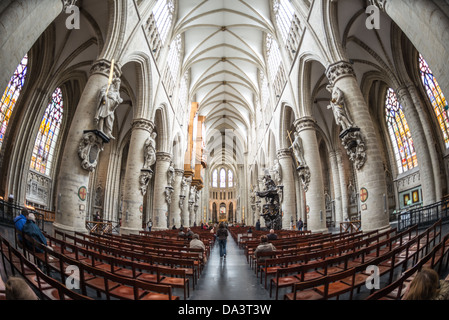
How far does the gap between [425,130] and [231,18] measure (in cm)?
1790

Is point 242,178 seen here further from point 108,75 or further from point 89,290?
point 89,290

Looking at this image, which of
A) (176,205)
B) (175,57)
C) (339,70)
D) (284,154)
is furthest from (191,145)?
(339,70)

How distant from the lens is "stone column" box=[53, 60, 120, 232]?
8602mm

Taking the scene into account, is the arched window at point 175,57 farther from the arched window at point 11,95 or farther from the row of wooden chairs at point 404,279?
the row of wooden chairs at point 404,279

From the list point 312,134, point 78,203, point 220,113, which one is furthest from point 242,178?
point 78,203

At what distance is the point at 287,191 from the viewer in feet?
59.4

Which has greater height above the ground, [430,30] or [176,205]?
[430,30]

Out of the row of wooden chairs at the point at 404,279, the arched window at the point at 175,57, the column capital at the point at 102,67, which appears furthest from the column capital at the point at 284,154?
the row of wooden chairs at the point at 404,279

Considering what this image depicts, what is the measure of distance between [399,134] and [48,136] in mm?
25938

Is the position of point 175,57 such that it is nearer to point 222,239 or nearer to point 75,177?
point 75,177

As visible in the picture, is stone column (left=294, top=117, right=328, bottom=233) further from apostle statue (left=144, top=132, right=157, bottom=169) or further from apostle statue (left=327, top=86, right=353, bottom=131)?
apostle statue (left=144, top=132, right=157, bottom=169)

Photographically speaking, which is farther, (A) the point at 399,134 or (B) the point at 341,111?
(A) the point at 399,134

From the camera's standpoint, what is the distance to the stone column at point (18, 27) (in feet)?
18.4

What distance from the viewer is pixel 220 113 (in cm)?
4119
